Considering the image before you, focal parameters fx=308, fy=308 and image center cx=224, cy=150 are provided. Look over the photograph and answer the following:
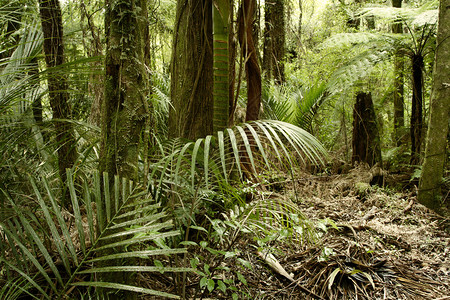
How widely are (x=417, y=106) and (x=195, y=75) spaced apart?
277 cm

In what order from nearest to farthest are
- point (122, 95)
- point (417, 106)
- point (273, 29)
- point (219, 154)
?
point (122, 95)
point (219, 154)
point (417, 106)
point (273, 29)

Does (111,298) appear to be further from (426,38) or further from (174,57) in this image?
(426,38)

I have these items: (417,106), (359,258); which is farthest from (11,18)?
(417,106)

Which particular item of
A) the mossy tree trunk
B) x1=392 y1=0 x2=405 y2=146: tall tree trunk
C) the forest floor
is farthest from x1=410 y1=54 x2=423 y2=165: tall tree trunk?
the mossy tree trunk

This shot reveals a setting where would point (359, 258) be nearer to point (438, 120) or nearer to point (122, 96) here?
point (438, 120)

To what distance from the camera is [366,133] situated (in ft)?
12.9

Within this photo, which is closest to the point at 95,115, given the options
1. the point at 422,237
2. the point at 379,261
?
the point at 379,261

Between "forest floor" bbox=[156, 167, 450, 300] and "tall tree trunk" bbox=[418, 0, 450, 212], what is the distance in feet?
0.63

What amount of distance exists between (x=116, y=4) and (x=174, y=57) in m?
1.19

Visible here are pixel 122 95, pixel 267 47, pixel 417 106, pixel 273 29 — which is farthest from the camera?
pixel 267 47

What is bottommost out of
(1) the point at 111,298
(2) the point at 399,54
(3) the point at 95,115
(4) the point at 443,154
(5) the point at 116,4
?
(1) the point at 111,298

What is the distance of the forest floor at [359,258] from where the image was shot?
67.4 inches

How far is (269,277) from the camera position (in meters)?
1.80

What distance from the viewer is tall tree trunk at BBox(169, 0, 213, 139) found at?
2305mm
